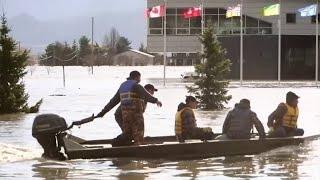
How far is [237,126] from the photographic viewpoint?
14.3 m

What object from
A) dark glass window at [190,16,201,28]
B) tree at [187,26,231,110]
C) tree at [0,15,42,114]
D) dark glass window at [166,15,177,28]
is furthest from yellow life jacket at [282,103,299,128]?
dark glass window at [166,15,177,28]

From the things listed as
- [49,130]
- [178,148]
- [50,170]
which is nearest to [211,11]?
[178,148]

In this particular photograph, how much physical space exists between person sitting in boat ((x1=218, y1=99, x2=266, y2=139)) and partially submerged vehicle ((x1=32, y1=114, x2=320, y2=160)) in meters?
0.24

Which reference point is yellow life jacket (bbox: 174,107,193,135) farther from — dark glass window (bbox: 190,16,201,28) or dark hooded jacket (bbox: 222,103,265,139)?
dark glass window (bbox: 190,16,201,28)

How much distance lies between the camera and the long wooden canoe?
42.6ft

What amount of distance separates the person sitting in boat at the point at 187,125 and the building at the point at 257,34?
189ft

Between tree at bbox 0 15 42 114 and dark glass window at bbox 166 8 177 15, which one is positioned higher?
dark glass window at bbox 166 8 177 15

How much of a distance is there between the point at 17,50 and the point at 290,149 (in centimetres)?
1597

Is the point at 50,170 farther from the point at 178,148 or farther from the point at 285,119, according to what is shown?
the point at 285,119

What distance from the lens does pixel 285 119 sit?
600 inches

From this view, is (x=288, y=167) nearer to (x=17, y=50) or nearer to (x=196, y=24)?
(x=17, y=50)

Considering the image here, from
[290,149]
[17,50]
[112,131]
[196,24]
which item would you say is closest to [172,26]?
[196,24]

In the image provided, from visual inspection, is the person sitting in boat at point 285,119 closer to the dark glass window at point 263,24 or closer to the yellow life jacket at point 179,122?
the yellow life jacket at point 179,122

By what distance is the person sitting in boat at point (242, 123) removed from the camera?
1412cm
